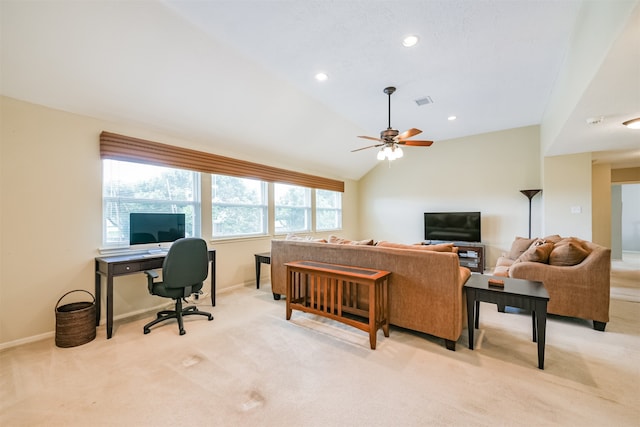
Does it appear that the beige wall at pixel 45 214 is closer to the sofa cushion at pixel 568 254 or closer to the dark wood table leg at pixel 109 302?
the dark wood table leg at pixel 109 302

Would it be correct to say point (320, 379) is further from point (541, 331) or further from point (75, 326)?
point (75, 326)

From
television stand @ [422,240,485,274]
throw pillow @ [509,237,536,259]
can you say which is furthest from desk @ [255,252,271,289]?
throw pillow @ [509,237,536,259]

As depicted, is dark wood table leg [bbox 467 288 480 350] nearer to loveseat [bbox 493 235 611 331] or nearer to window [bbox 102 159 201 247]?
loveseat [bbox 493 235 611 331]

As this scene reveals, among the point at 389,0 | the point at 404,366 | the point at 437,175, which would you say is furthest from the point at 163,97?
the point at 437,175

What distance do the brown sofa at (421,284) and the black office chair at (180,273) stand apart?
158cm

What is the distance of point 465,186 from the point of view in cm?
596

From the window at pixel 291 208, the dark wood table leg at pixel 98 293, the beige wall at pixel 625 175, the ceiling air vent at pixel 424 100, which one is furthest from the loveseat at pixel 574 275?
the beige wall at pixel 625 175

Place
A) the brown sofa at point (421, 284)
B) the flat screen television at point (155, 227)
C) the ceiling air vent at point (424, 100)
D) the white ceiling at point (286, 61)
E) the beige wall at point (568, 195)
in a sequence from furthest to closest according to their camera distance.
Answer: the beige wall at point (568, 195) < the ceiling air vent at point (424, 100) < the flat screen television at point (155, 227) < the brown sofa at point (421, 284) < the white ceiling at point (286, 61)

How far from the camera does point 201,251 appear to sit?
9.50ft

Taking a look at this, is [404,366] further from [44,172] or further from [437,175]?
[437,175]

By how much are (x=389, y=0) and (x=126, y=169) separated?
3.37 m

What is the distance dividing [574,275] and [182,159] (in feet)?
16.3

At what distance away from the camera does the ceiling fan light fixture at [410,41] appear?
8.51ft

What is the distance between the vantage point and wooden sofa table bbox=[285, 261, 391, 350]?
95.7 inches
